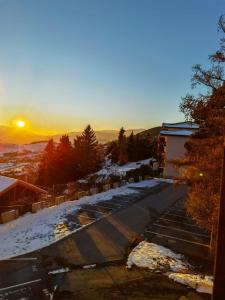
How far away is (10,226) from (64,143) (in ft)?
126

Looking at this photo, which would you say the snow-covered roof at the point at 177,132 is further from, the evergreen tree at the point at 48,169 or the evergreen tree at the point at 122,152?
the evergreen tree at the point at 122,152

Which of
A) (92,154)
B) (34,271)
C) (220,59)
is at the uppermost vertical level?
(220,59)

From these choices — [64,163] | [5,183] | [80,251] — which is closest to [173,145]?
[64,163]

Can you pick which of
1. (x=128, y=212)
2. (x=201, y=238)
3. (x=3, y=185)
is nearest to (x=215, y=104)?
(x=201, y=238)

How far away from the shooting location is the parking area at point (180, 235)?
17.3 m

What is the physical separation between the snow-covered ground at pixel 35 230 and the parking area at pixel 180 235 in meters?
5.48

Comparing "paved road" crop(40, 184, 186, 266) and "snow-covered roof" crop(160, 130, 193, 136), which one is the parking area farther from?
"snow-covered roof" crop(160, 130, 193, 136)

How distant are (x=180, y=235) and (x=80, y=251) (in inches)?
265

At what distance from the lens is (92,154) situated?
6475cm

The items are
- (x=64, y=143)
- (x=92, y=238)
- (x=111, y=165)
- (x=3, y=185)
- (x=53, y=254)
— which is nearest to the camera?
(x=53, y=254)

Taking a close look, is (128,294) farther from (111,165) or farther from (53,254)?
(111,165)

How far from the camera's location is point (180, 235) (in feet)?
64.6

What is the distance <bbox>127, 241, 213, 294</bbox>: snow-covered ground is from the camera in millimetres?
12432

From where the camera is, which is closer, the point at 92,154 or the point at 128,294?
the point at 128,294
